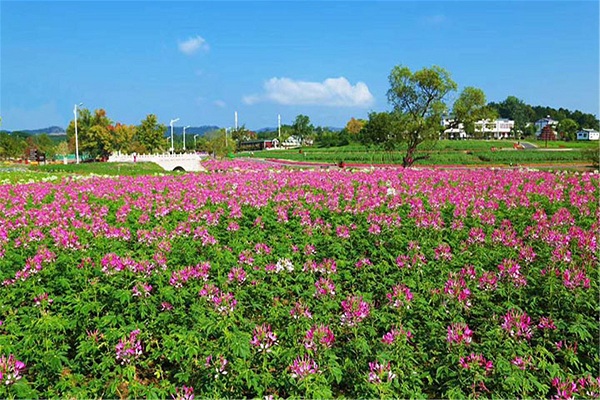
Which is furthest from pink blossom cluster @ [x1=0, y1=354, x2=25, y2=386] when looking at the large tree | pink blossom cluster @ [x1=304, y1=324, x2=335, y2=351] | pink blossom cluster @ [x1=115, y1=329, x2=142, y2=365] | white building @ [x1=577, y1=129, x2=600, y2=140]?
white building @ [x1=577, y1=129, x2=600, y2=140]

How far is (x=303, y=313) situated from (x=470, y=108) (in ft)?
94.8

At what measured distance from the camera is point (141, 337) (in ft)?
13.1

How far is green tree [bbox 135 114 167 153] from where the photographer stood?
222ft

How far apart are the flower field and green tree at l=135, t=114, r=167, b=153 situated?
6326 centimetres

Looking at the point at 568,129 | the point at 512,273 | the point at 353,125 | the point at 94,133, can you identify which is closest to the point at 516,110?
the point at 568,129

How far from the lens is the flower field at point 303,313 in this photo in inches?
135

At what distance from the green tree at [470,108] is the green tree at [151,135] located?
50.1 meters

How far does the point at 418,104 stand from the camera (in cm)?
2989

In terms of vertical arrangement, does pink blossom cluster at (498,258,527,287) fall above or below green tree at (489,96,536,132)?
below

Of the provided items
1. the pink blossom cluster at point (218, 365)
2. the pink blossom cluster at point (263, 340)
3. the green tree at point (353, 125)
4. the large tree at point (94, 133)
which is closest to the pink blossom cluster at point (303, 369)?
the pink blossom cluster at point (263, 340)

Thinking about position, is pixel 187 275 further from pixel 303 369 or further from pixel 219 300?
pixel 303 369

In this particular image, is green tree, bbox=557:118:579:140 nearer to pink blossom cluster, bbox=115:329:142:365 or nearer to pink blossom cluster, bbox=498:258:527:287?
pink blossom cluster, bbox=498:258:527:287

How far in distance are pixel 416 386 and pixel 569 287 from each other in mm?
2265

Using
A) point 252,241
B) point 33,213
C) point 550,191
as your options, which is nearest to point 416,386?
point 252,241
